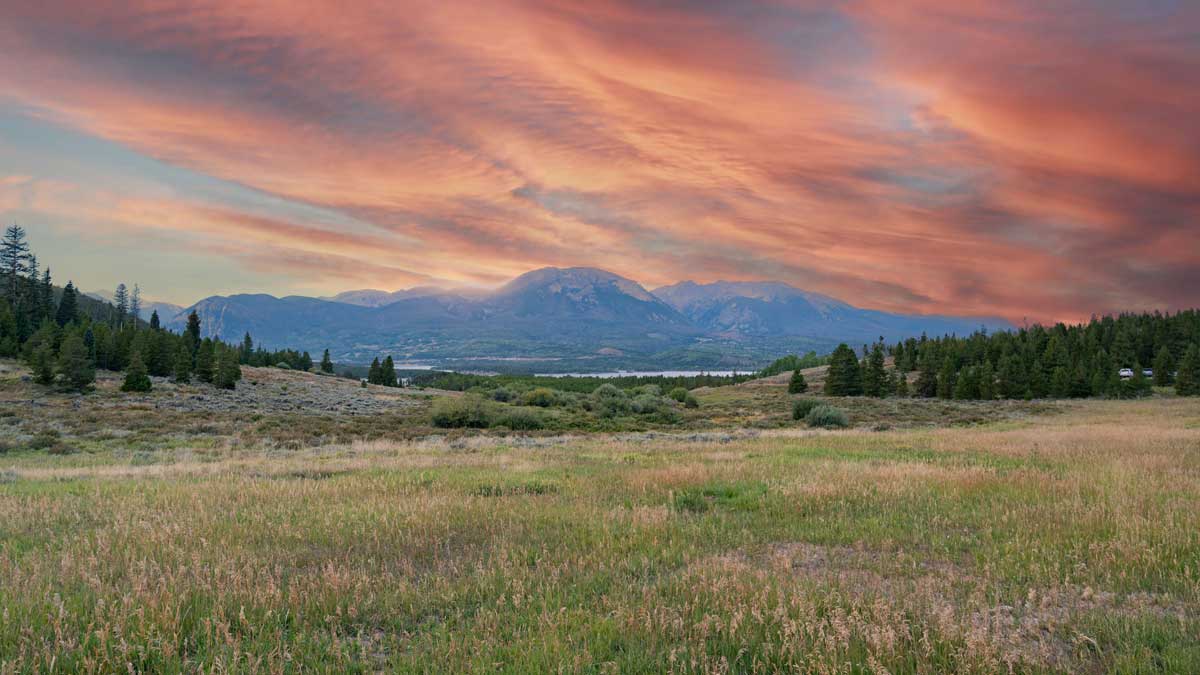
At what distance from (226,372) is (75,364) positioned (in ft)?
57.3

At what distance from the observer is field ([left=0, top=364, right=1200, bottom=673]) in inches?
191

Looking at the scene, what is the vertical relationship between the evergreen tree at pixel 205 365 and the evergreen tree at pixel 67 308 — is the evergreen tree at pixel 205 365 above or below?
below

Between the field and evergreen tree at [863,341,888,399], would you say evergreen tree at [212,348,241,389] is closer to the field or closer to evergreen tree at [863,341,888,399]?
the field

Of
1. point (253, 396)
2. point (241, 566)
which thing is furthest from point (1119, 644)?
point (253, 396)

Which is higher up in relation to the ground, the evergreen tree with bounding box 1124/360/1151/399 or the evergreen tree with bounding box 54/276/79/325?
the evergreen tree with bounding box 54/276/79/325

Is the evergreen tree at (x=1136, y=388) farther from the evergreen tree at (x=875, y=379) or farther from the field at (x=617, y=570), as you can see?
the field at (x=617, y=570)

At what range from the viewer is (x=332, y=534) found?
28.5 feet

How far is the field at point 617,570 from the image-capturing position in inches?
191

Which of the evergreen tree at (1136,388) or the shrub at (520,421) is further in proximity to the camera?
the evergreen tree at (1136,388)

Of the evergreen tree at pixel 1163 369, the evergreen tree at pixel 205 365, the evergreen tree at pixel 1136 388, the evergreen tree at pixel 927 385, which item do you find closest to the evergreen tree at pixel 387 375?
the evergreen tree at pixel 205 365

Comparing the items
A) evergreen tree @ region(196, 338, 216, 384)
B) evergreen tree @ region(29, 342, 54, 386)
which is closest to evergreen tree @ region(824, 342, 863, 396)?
evergreen tree @ region(196, 338, 216, 384)

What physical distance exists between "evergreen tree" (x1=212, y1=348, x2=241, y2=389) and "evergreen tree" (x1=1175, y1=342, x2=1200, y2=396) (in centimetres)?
12078

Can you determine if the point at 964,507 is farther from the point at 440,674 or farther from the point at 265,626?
the point at 265,626

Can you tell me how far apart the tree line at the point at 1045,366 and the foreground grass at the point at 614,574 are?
267 ft
